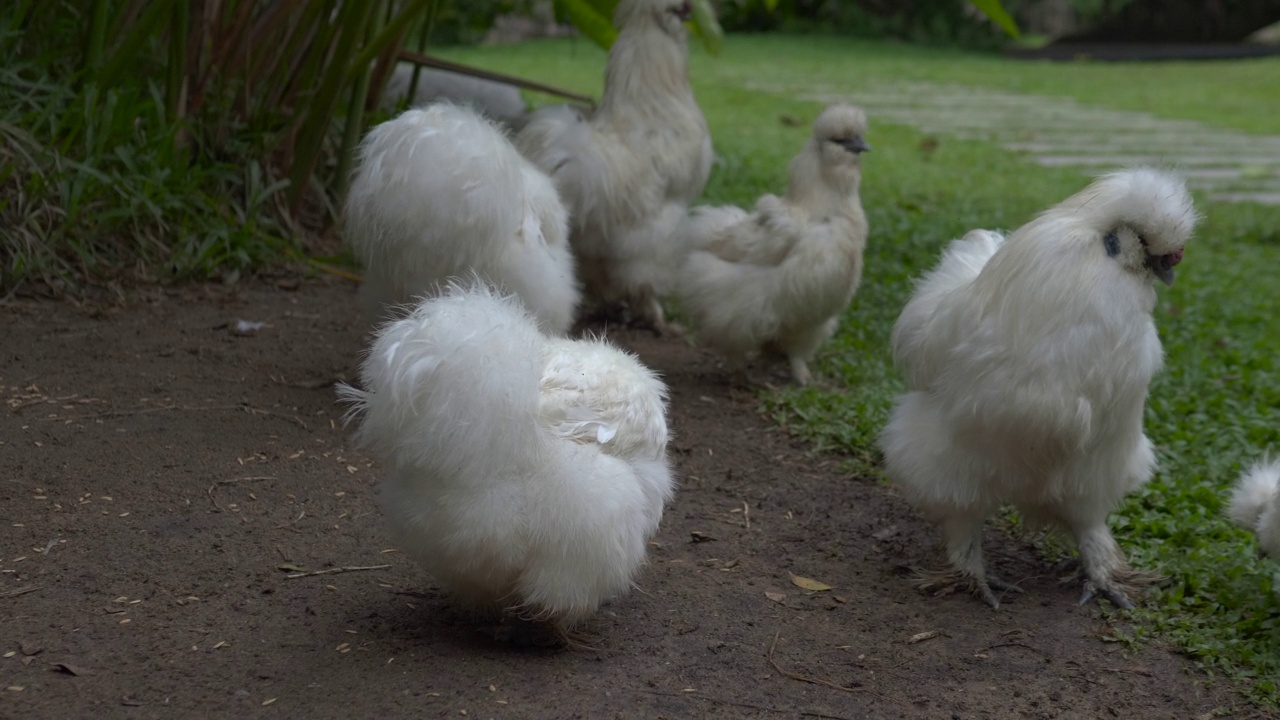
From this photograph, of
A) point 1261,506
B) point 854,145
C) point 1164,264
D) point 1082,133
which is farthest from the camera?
point 1082,133

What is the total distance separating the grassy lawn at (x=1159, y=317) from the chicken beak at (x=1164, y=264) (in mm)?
995

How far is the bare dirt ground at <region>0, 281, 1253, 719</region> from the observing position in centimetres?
316

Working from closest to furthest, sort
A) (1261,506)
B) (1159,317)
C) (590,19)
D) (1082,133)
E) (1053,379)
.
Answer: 1. (1053,379)
2. (1261,506)
3. (1159,317)
4. (590,19)
5. (1082,133)

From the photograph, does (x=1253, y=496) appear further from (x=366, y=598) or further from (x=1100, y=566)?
(x=366, y=598)

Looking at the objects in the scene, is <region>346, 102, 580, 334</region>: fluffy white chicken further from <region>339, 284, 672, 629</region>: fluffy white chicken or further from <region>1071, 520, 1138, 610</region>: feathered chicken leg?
<region>1071, 520, 1138, 610</region>: feathered chicken leg

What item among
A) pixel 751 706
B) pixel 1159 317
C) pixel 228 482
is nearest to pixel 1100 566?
pixel 751 706

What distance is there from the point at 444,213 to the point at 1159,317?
4.39m

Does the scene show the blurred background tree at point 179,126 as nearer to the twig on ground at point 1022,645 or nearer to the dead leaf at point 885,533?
the dead leaf at point 885,533

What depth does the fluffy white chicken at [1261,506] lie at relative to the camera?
3682 millimetres

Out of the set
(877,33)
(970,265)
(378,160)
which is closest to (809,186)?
(970,265)

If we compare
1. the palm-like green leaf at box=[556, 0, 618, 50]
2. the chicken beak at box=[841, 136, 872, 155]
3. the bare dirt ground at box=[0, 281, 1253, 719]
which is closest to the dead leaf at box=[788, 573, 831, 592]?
the bare dirt ground at box=[0, 281, 1253, 719]

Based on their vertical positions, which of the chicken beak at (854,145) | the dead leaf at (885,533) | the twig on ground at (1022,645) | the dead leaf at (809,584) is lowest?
the dead leaf at (809,584)

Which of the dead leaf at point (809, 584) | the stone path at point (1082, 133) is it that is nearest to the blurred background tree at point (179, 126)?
the dead leaf at point (809, 584)

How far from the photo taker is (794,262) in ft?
18.1
